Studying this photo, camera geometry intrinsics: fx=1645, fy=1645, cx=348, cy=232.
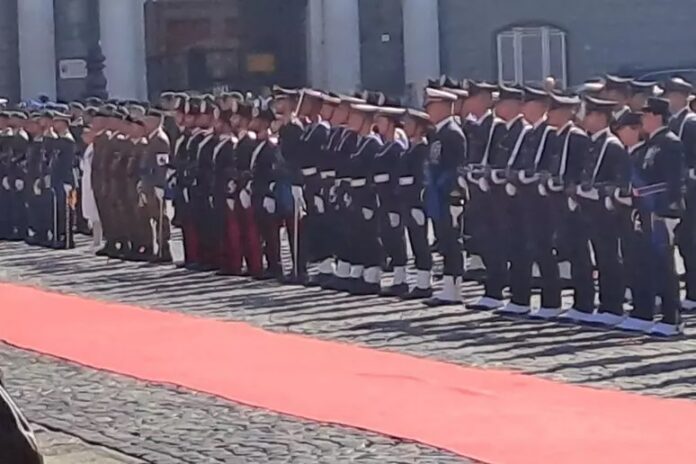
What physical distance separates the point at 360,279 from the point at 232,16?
2580 centimetres

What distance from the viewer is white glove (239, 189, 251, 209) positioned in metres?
15.1

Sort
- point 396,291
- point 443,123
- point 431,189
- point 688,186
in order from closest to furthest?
point 688,186
point 443,123
point 431,189
point 396,291

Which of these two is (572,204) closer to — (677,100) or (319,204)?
(677,100)

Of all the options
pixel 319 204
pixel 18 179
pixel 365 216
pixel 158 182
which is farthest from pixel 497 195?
pixel 18 179

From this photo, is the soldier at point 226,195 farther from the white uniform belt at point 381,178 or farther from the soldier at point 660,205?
the soldier at point 660,205

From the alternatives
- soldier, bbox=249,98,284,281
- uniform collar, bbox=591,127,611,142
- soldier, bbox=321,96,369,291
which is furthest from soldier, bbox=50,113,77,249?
uniform collar, bbox=591,127,611,142

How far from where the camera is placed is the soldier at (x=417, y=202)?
522 inches

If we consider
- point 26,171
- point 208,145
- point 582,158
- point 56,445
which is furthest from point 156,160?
point 56,445

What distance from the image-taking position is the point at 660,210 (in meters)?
11.0

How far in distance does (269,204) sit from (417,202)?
2014mm

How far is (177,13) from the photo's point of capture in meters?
39.2

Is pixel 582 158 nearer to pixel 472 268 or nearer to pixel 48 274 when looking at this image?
pixel 472 268

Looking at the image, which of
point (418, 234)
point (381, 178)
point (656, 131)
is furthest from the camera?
point (381, 178)

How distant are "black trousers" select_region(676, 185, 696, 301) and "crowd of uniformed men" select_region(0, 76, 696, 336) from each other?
0.04 feet
